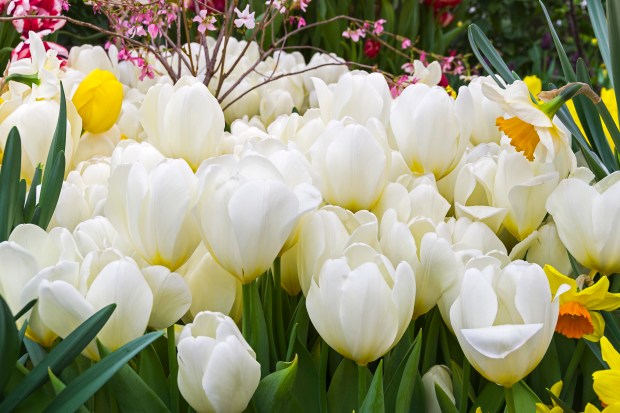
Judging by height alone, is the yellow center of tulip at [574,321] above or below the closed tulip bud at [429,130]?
below

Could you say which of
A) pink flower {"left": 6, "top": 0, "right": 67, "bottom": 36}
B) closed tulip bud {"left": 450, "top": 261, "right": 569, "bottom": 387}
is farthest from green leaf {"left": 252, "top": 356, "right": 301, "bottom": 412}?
pink flower {"left": 6, "top": 0, "right": 67, "bottom": 36}

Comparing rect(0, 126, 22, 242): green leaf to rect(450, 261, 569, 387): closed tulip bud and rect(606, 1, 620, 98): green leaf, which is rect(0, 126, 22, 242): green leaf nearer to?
rect(450, 261, 569, 387): closed tulip bud

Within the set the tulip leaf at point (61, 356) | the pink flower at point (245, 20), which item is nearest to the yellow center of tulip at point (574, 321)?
the tulip leaf at point (61, 356)

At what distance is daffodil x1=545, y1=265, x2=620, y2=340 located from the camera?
23.5 inches

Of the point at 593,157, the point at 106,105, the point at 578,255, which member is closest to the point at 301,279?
the point at 578,255

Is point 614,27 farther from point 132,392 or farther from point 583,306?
point 132,392

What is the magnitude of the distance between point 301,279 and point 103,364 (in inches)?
6.8

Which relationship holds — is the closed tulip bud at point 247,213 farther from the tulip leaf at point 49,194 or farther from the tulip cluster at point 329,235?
the tulip leaf at point 49,194

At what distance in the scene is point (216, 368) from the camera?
0.50m

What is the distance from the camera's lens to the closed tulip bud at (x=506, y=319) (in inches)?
19.9

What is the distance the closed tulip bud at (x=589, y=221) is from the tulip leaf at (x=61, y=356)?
1.25 ft

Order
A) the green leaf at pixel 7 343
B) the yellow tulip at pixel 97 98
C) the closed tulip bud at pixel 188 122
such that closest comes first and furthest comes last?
the green leaf at pixel 7 343 < the closed tulip bud at pixel 188 122 < the yellow tulip at pixel 97 98

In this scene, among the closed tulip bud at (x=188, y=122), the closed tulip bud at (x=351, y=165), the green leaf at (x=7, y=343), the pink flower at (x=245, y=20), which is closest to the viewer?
the green leaf at (x=7, y=343)

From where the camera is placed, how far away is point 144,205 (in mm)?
578
